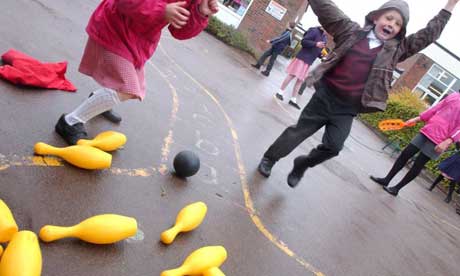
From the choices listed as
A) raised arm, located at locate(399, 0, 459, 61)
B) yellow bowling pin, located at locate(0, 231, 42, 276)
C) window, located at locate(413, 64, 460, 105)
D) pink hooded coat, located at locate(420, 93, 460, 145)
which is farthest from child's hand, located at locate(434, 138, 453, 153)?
window, located at locate(413, 64, 460, 105)

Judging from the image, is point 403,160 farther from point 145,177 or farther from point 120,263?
point 120,263

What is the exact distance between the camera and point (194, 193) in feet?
11.0

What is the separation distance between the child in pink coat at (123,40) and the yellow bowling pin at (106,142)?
0.52ft

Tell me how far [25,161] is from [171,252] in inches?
47.4

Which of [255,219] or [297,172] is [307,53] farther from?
[255,219]

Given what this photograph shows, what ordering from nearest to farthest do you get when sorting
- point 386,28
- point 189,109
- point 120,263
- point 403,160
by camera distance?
point 120,263
point 386,28
point 189,109
point 403,160

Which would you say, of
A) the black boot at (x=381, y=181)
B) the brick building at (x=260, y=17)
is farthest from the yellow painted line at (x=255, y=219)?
the brick building at (x=260, y=17)

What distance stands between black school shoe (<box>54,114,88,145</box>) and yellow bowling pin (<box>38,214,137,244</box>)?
111 cm

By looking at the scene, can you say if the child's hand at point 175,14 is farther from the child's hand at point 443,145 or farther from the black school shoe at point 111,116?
the child's hand at point 443,145

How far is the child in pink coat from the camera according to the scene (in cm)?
264

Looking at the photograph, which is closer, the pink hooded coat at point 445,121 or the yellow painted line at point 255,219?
the yellow painted line at point 255,219

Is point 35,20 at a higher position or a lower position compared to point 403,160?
lower

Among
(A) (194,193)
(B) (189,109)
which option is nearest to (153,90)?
(B) (189,109)

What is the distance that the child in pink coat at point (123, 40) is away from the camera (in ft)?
8.67
